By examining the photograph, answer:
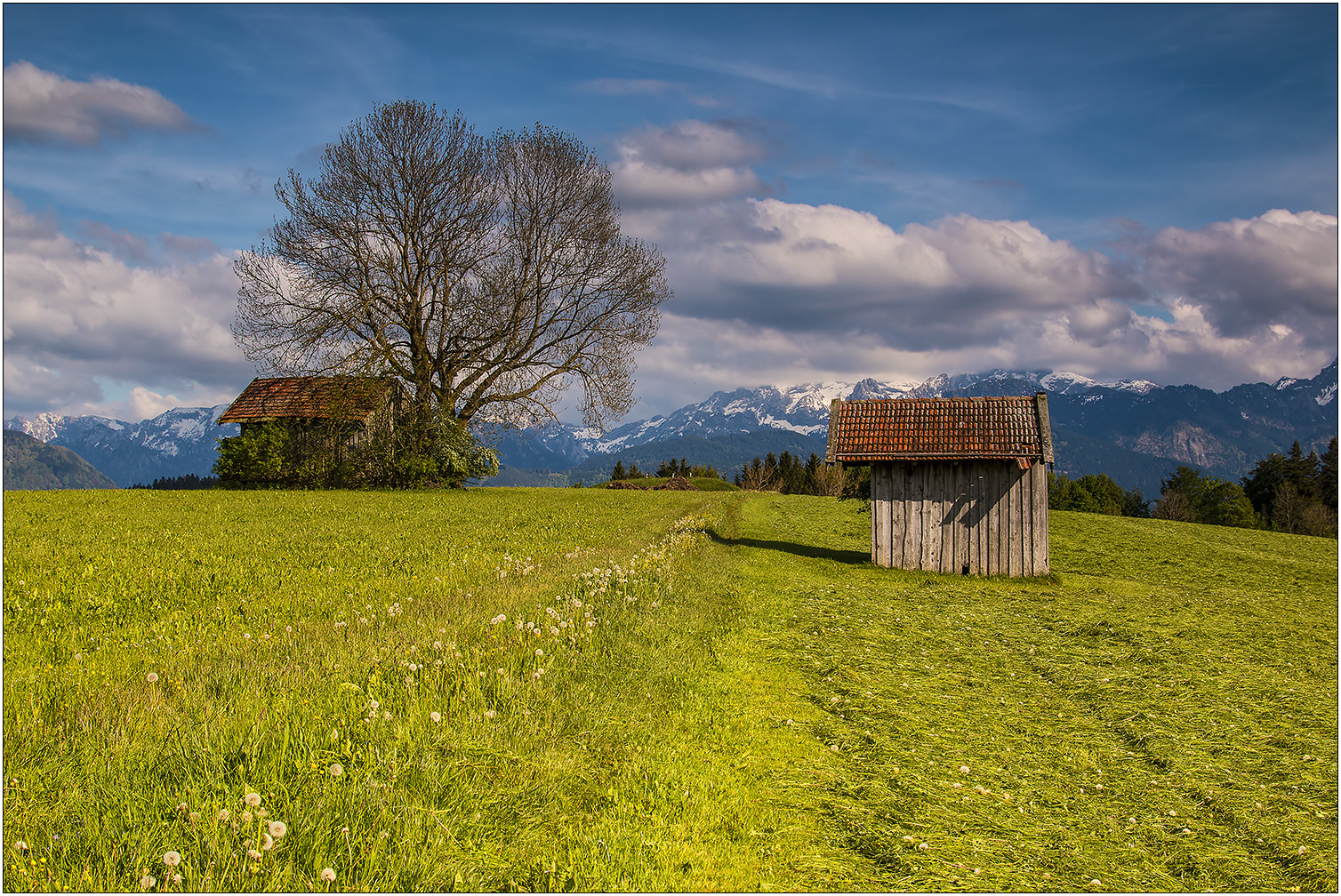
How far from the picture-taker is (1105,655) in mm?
10359

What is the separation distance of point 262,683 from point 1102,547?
27403 millimetres

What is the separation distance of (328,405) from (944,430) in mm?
36213

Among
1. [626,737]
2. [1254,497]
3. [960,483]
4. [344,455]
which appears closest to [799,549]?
[960,483]

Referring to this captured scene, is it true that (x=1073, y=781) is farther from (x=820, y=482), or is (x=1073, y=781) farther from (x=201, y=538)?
(x=820, y=482)

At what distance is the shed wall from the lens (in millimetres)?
17125

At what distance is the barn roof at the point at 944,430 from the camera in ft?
55.7

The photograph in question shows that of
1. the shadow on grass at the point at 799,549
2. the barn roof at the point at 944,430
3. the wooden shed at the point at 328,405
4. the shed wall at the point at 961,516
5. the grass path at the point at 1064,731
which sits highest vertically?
the wooden shed at the point at 328,405

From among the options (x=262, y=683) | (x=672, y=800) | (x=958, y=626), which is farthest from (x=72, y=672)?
(x=958, y=626)

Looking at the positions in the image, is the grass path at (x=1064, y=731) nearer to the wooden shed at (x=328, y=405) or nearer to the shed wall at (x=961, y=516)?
the shed wall at (x=961, y=516)

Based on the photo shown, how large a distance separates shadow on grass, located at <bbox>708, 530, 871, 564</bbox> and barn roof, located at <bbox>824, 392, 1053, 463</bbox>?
340 centimetres

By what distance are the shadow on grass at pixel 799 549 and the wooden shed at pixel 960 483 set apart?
1659mm

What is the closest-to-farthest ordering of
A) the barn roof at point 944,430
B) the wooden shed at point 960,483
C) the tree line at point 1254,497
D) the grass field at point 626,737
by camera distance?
the grass field at point 626,737
the barn roof at point 944,430
the wooden shed at point 960,483
the tree line at point 1254,497

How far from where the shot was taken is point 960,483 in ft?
57.3

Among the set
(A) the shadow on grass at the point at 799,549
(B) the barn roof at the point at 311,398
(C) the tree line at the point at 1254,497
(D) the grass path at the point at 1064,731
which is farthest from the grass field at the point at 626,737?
(C) the tree line at the point at 1254,497
